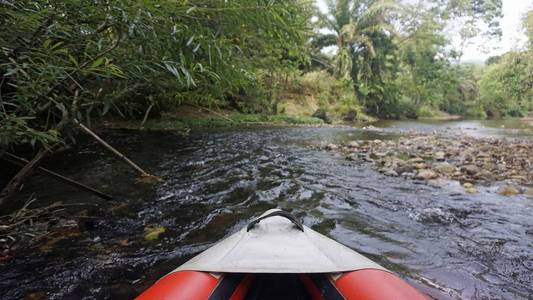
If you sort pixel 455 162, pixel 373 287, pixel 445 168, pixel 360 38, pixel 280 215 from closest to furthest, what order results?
pixel 373 287 → pixel 280 215 → pixel 445 168 → pixel 455 162 → pixel 360 38

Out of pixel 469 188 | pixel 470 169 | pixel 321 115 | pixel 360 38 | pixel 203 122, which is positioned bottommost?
pixel 469 188

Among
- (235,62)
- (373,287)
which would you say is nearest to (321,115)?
(235,62)

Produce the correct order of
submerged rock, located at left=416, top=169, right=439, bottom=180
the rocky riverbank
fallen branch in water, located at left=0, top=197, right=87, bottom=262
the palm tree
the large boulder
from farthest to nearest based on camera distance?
the palm tree, the large boulder, submerged rock, located at left=416, top=169, right=439, bottom=180, the rocky riverbank, fallen branch in water, located at left=0, top=197, right=87, bottom=262

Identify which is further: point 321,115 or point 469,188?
point 321,115

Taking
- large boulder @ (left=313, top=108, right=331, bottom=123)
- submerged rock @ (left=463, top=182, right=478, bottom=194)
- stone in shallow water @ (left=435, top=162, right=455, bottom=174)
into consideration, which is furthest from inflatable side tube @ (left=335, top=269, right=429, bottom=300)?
large boulder @ (left=313, top=108, right=331, bottom=123)

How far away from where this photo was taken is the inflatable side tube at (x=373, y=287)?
1191 millimetres

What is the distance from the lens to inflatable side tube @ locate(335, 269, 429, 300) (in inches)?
46.9

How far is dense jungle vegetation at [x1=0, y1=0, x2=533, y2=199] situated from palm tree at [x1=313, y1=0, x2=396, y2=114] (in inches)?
3.2

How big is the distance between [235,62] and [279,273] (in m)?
2.09

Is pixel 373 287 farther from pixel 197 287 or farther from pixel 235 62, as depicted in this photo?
pixel 235 62

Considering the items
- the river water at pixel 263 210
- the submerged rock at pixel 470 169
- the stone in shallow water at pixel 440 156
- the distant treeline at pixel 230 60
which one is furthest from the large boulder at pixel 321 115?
the submerged rock at pixel 470 169

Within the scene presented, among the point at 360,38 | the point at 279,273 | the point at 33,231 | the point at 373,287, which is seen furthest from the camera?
the point at 360,38

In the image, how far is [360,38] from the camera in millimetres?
19234

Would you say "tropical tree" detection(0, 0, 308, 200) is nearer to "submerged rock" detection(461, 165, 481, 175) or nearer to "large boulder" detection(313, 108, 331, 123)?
"submerged rock" detection(461, 165, 481, 175)
